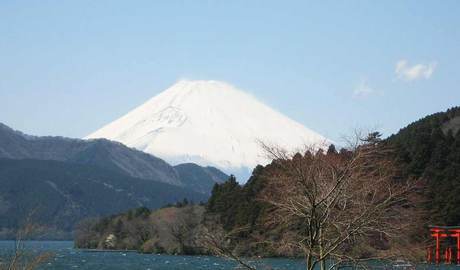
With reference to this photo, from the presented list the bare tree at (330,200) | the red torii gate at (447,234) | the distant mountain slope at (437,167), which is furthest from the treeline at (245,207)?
the bare tree at (330,200)

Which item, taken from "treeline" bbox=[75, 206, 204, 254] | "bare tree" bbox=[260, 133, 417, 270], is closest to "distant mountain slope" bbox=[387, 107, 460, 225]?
"treeline" bbox=[75, 206, 204, 254]

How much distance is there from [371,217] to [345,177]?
0.73 metres

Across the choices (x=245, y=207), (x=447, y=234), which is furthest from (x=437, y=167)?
(x=245, y=207)

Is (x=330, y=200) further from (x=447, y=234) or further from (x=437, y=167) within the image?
(x=437, y=167)

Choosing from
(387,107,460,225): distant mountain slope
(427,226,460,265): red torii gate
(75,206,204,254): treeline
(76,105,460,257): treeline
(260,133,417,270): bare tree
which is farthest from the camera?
(75,206,204,254): treeline

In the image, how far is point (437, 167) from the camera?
6431 cm

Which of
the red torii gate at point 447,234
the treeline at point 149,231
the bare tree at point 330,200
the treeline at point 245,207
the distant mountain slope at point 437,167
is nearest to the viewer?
the bare tree at point 330,200

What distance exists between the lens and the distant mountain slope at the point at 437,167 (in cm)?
5644

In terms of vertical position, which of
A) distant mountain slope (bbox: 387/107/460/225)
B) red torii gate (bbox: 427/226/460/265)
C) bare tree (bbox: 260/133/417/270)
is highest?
distant mountain slope (bbox: 387/107/460/225)

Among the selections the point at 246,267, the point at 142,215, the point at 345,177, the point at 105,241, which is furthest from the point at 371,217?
the point at 105,241

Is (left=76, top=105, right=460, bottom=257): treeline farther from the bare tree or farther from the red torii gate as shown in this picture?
the bare tree

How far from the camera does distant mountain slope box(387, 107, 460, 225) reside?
56438mm

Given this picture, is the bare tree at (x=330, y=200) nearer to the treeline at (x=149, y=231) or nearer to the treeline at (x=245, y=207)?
the treeline at (x=245, y=207)

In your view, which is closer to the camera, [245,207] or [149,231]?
[245,207]
